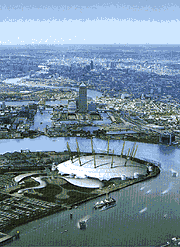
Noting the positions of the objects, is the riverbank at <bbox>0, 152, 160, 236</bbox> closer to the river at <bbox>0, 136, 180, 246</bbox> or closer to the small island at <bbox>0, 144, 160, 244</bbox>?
the small island at <bbox>0, 144, 160, 244</bbox>

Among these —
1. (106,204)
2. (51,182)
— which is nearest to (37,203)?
(51,182)

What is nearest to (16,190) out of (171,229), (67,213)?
(67,213)

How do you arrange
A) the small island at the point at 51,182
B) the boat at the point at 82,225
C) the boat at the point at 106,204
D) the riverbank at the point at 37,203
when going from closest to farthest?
the boat at the point at 82,225, the riverbank at the point at 37,203, the small island at the point at 51,182, the boat at the point at 106,204

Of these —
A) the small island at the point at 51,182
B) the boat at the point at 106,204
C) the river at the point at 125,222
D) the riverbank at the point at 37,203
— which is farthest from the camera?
the boat at the point at 106,204

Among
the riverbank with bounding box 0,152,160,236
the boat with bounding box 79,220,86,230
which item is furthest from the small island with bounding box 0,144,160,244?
the boat with bounding box 79,220,86,230

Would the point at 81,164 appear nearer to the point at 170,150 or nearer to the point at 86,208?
the point at 86,208

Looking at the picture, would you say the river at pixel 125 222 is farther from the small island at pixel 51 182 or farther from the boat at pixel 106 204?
the small island at pixel 51 182

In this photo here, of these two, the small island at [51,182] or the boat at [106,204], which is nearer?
the small island at [51,182]

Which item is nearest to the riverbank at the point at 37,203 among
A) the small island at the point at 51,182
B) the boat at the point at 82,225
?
Result: the small island at the point at 51,182
